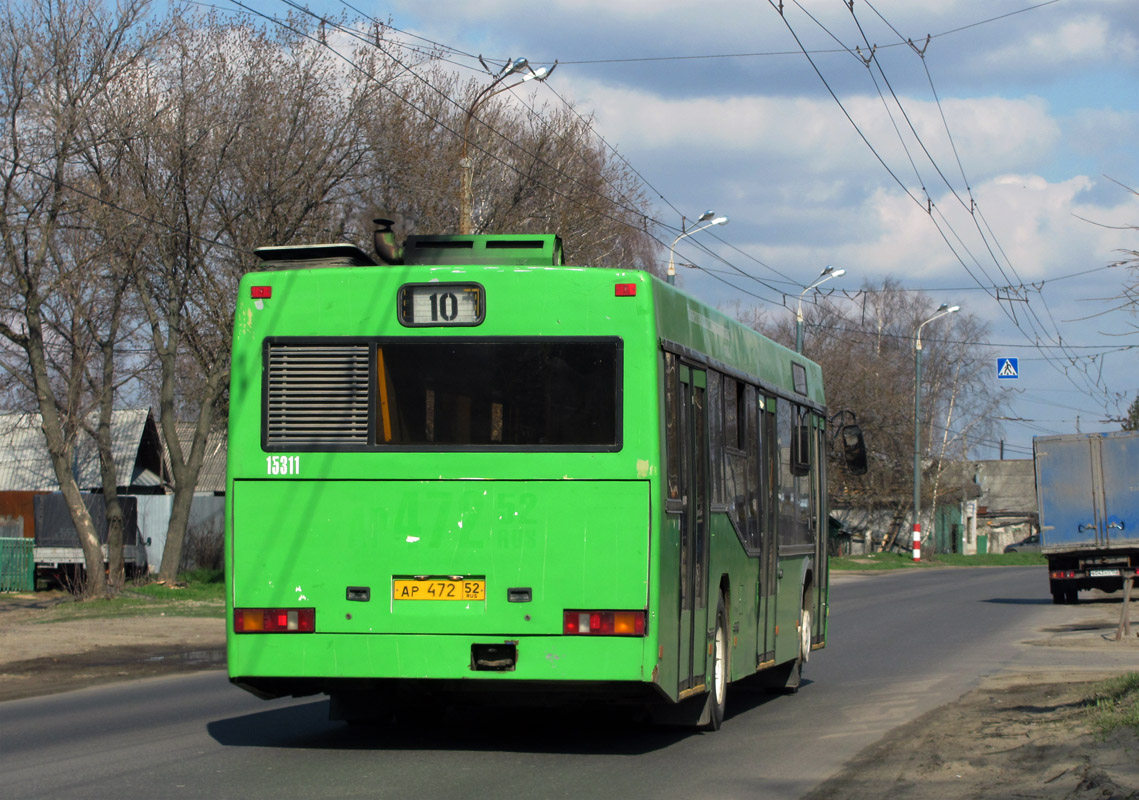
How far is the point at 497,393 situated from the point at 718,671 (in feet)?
10.0

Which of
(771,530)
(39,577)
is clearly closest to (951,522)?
(39,577)

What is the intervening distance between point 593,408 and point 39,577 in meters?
27.9

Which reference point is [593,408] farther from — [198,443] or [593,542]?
[198,443]

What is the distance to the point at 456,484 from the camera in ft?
27.4

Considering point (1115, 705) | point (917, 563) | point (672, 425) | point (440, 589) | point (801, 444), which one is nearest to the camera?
point (440, 589)

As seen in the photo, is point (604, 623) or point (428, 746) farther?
point (428, 746)

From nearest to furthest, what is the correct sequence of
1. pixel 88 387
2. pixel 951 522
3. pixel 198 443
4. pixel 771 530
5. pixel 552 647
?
pixel 552 647 → pixel 771 530 → pixel 88 387 → pixel 198 443 → pixel 951 522

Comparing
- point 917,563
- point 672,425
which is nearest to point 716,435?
point 672,425

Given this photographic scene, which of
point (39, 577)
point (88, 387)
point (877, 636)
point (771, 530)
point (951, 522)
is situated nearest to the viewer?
point (771, 530)

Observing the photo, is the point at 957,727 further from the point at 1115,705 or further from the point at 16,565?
the point at 16,565

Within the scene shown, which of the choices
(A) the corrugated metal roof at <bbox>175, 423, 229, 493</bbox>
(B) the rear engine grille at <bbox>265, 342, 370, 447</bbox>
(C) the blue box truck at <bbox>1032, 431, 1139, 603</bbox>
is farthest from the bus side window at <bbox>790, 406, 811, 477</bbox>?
(A) the corrugated metal roof at <bbox>175, 423, 229, 493</bbox>

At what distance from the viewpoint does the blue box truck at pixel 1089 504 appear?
28.3m

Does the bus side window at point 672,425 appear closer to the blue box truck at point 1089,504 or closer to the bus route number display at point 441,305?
the bus route number display at point 441,305

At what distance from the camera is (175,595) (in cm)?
2691
